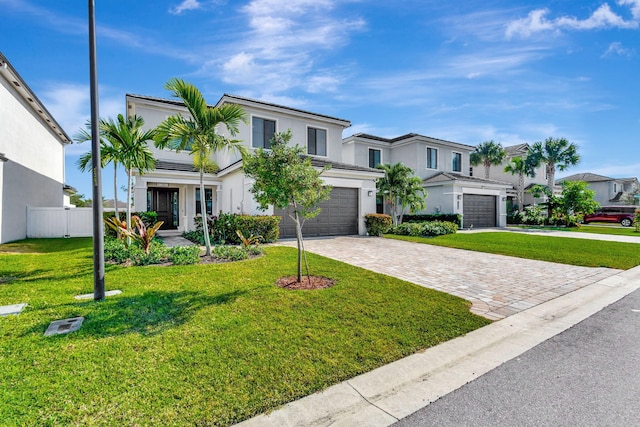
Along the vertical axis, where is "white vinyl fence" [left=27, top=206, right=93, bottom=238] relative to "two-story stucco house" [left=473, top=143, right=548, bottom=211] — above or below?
below

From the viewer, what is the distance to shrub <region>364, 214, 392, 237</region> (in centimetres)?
1578

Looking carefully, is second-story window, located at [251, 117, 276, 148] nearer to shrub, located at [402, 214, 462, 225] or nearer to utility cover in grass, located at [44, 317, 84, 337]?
shrub, located at [402, 214, 462, 225]

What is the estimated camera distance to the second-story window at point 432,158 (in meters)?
24.4

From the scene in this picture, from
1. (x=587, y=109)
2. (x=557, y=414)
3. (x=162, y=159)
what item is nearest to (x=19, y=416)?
(x=557, y=414)

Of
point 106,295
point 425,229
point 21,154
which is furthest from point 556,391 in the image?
point 21,154

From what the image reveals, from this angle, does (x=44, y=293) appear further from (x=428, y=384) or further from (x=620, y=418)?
(x=620, y=418)

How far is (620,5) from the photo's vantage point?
8797 millimetres

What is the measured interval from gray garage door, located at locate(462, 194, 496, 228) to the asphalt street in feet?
64.0

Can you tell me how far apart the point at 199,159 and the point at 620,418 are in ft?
32.9

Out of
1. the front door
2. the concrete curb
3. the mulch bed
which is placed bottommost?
→ the concrete curb

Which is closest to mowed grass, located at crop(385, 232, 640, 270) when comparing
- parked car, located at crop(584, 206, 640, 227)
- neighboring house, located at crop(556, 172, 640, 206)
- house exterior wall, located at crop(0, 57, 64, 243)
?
house exterior wall, located at crop(0, 57, 64, 243)

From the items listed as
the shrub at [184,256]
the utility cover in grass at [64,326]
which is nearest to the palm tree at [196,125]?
the shrub at [184,256]

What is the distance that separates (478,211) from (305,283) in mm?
21111

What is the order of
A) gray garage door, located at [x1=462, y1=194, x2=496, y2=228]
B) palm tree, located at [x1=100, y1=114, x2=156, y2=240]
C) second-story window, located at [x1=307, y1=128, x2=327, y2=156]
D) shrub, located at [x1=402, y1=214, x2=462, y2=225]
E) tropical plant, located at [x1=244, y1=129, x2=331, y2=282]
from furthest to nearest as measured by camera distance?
gray garage door, located at [x1=462, y1=194, x2=496, y2=228] < shrub, located at [x1=402, y1=214, x2=462, y2=225] < second-story window, located at [x1=307, y1=128, x2=327, y2=156] < palm tree, located at [x1=100, y1=114, x2=156, y2=240] < tropical plant, located at [x1=244, y1=129, x2=331, y2=282]
